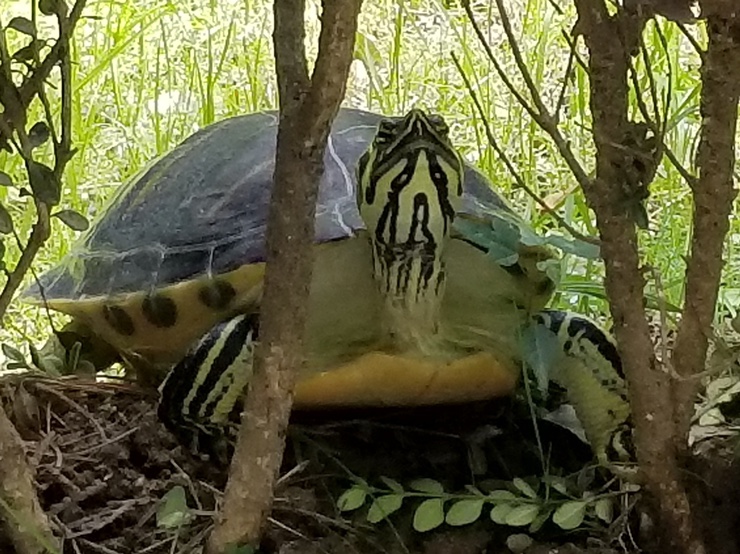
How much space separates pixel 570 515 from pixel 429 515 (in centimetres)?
12

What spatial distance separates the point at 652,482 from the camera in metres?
0.88

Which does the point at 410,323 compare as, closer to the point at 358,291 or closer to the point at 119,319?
the point at 358,291

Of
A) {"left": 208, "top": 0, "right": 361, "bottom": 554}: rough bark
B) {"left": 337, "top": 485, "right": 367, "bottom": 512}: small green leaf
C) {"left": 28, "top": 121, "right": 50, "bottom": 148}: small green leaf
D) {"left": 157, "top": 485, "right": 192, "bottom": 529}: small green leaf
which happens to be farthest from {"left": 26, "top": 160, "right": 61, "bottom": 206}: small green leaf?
{"left": 337, "top": 485, "right": 367, "bottom": 512}: small green leaf

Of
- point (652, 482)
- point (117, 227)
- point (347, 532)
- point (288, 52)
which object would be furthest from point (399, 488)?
point (117, 227)

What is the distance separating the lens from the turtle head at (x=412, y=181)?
1120 mm

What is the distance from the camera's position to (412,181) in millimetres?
1127

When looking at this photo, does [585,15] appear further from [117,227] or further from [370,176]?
[117,227]

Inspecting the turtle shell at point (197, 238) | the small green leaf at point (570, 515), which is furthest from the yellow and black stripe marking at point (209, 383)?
the small green leaf at point (570, 515)

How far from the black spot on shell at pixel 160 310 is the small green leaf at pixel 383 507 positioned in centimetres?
39

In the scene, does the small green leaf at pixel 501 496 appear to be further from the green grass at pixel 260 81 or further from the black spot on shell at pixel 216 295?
the green grass at pixel 260 81

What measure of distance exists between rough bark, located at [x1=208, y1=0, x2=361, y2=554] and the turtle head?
1.08ft

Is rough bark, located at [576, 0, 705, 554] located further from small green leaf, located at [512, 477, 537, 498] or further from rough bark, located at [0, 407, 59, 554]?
rough bark, located at [0, 407, 59, 554]

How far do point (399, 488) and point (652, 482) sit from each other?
239 millimetres

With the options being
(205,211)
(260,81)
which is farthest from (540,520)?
(260,81)
